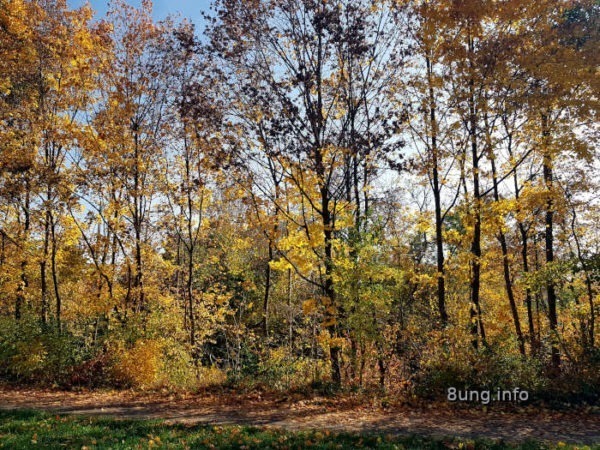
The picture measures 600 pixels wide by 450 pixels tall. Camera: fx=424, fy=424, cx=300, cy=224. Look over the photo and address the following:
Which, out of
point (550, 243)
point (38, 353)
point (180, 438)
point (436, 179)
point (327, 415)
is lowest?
point (327, 415)

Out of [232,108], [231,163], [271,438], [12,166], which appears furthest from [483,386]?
[12,166]

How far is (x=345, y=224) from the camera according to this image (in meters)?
9.91

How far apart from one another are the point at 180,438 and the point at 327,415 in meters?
2.58

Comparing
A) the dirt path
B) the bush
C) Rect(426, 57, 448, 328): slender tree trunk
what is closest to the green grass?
the dirt path

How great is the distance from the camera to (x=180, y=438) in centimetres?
607

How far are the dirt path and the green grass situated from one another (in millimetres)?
445

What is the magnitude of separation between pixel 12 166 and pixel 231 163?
7016 mm

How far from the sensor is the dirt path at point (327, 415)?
20.3ft

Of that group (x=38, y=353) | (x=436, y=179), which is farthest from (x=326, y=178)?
(x=38, y=353)

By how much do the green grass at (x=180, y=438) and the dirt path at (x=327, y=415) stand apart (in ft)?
1.46

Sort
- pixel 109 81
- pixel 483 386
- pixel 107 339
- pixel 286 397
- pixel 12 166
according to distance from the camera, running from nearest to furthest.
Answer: pixel 483 386, pixel 286 397, pixel 107 339, pixel 12 166, pixel 109 81

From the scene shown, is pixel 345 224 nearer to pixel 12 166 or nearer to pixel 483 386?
pixel 483 386

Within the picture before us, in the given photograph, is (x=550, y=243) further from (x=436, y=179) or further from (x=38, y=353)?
(x=38, y=353)

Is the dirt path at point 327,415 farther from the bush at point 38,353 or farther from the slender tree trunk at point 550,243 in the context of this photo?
the slender tree trunk at point 550,243
